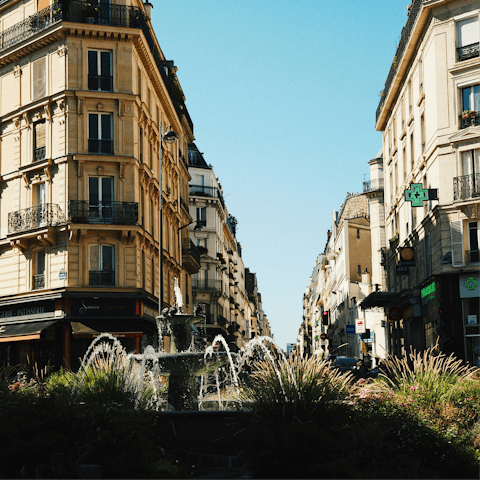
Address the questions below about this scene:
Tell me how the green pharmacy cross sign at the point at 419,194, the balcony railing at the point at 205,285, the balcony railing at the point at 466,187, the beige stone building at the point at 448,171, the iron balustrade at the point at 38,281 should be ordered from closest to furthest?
1. the balcony railing at the point at 466,187
2. the beige stone building at the point at 448,171
3. the green pharmacy cross sign at the point at 419,194
4. the iron balustrade at the point at 38,281
5. the balcony railing at the point at 205,285

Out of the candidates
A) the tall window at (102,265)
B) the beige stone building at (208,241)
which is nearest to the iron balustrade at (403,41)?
the tall window at (102,265)

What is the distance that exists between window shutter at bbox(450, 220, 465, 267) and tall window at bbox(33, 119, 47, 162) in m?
19.4

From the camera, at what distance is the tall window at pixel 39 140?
34312 millimetres

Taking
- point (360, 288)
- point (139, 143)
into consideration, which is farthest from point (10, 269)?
point (360, 288)

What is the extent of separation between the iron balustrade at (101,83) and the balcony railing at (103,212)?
5502mm

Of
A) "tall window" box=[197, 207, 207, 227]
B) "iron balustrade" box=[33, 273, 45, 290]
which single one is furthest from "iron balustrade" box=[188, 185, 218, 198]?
"iron balustrade" box=[33, 273, 45, 290]

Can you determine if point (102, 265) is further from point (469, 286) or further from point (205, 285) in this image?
point (205, 285)

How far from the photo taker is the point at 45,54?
34.6 m

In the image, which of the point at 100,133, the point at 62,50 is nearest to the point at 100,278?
the point at 100,133

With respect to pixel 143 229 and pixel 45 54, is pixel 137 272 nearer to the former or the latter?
pixel 143 229

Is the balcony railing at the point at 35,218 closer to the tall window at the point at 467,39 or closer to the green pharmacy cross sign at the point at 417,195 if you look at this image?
the green pharmacy cross sign at the point at 417,195

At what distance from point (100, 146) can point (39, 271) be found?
660 cm

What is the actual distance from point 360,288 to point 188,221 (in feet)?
76.5

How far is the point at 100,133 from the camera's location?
33688 millimetres
